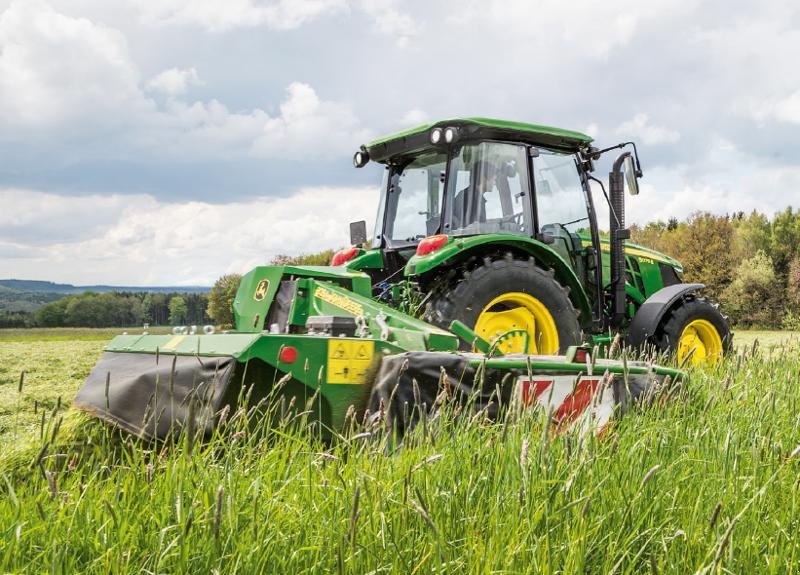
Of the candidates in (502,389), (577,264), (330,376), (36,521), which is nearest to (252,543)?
(36,521)

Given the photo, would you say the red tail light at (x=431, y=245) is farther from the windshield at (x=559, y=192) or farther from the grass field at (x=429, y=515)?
the grass field at (x=429, y=515)

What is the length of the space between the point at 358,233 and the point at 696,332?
3.38 m

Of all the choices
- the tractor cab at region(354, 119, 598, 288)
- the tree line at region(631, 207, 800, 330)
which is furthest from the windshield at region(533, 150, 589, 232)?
the tree line at region(631, 207, 800, 330)

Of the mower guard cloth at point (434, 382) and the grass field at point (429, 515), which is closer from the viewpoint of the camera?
the grass field at point (429, 515)

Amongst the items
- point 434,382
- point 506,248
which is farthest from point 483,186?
point 434,382

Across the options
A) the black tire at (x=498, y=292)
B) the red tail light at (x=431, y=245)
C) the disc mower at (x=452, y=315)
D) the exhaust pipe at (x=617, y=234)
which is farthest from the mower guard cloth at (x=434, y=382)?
the exhaust pipe at (x=617, y=234)

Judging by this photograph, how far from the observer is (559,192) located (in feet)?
22.4

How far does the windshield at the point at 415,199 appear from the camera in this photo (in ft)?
22.5

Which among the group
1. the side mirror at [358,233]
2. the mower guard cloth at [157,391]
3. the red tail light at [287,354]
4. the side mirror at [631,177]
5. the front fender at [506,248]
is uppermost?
the side mirror at [631,177]

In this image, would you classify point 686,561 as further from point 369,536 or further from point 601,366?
point 601,366

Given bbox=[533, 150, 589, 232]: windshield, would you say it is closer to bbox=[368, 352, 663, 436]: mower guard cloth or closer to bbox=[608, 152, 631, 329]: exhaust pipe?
bbox=[608, 152, 631, 329]: exhaust pipe

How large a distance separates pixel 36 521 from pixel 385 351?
1868 millimetres

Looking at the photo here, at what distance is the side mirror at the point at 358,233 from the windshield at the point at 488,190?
1.65 meters

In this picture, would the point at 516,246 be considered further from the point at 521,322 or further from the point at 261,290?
the point at 261,290
